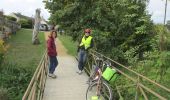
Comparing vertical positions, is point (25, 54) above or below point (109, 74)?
below

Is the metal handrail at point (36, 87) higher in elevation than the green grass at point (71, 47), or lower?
higher

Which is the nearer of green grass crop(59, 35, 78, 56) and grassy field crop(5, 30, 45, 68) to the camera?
grassy field crop(5, 30, 45, 68)

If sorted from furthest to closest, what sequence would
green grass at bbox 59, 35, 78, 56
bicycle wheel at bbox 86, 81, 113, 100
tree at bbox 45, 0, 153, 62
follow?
green grass at bbox 59, 35, 78, 56
tree at bbox 45, 0, 153, 62
bicycle wheel at bbox 86, 81, 113, 100

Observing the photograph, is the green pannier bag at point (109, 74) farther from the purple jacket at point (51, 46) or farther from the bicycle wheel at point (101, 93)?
the purple jacket at point (51, 46)

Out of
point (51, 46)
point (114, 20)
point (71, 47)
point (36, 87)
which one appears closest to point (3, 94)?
point (51, 46)

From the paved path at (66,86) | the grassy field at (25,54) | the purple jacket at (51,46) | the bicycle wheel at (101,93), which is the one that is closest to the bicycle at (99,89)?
the bicycle wheel at (101,93)

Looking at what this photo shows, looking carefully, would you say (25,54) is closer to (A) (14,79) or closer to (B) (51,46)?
(A) (14,79)

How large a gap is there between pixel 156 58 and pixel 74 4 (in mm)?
11558

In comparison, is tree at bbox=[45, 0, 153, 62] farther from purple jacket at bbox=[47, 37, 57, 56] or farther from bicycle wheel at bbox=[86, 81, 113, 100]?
bicycle wheel at bbox=[86, 81, 113, 100]

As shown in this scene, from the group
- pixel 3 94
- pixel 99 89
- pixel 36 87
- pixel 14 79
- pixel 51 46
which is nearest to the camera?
pixel 36 87

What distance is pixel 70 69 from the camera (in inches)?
723

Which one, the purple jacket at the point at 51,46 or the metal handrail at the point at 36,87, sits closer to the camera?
the metal handrail at the point at 36,87

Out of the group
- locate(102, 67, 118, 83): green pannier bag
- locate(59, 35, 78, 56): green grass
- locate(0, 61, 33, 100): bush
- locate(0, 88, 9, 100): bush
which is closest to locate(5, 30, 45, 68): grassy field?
locate(0, 61, 33, 100): bush

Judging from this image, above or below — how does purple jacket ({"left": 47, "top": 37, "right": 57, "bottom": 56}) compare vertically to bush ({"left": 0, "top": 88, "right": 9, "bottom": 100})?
above
